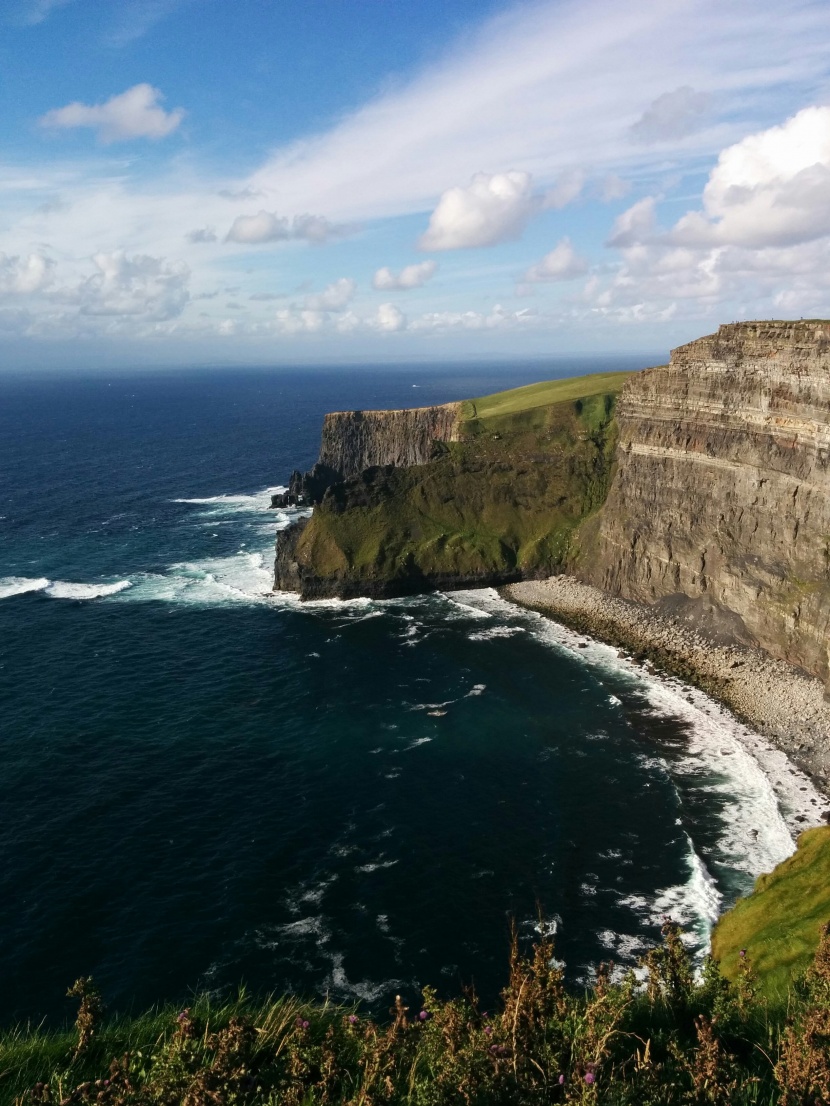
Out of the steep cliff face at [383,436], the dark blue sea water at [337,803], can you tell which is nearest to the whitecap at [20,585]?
the dark blue sea water at [337,803]

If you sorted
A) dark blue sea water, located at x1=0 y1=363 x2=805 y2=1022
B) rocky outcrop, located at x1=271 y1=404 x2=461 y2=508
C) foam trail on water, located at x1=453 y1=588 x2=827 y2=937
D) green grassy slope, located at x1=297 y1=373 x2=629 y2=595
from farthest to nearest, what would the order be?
rocky outcrop, located at x1=271 y1=404 x2=461 y2=508 < green grassy slope, located at x1=297 y1=373 x2=629 y2=595 < foam trail on water, located at x1=453 y1=588 x2=827 y2=937 < dark blue sea water, located at x1=0 y1=363 x2=805 y2=1022

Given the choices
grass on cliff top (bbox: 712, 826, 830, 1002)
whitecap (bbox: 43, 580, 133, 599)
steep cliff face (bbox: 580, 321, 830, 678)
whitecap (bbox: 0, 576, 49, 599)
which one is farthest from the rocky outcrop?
grass on cliff top (bbox: 712, 826, 830, 1002)

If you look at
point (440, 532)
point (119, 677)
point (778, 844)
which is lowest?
point (778, 844)

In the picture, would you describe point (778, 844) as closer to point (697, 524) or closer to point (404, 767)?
point (404, 767)

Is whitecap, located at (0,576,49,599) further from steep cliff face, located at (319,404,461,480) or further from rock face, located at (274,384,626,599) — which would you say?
steep cliff face, located at (319,404,461,480)

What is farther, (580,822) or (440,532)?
(440,532)

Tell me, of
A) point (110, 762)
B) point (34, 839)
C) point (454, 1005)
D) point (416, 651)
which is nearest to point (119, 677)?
point (110, 762)

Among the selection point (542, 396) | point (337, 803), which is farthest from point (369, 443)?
point (337, 803)

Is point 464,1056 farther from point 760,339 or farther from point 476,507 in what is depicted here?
point 476,507
